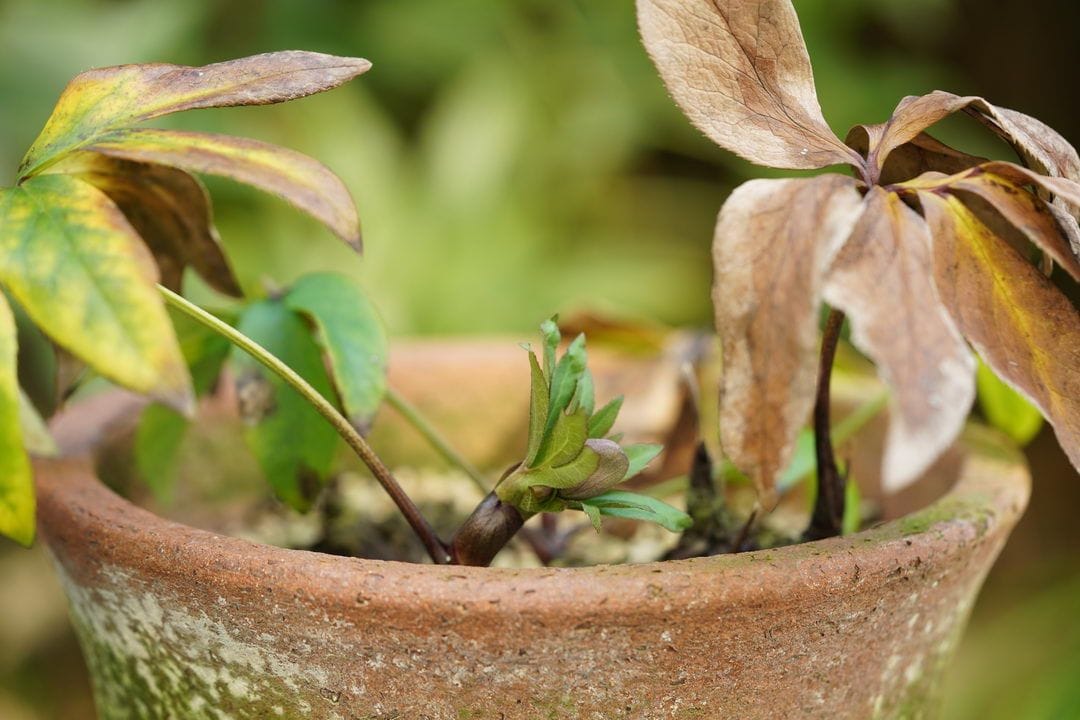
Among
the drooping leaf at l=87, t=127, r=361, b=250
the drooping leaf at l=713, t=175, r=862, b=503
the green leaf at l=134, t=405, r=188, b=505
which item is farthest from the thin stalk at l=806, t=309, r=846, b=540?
the green leaf at l=134, t=405, r=188, b=505

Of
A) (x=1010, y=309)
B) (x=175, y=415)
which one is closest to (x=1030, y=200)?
(x=1010, y=309)

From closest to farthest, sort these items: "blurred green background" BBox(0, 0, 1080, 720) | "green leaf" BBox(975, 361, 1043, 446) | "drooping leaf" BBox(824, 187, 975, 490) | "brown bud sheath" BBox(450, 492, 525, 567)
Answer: "drooping leaf" BBox(824, 187, 975, 490)
"brown bud sheath" BBox(450, 492, 525, 567)
"green leaf" BBox(975, 361, 1043, 446)
"blurred green background" BBox(0, 0, 1080, 720)

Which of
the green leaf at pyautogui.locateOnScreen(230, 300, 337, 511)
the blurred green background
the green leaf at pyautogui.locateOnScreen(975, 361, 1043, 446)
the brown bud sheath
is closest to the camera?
the brown bud sheath

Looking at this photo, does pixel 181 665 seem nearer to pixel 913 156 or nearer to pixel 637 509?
pixel 637 509

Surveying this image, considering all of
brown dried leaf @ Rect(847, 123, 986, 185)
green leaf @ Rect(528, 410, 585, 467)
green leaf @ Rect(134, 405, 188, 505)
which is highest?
brown dried leaf @ Rect(847, 123, 986, 185)

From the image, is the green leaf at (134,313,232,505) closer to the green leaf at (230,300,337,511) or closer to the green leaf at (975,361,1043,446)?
the green leaf at (230,300,337,511)

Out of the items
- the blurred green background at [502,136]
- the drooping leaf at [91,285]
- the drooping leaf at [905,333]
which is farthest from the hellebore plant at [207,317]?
the blurred green background at [502,136]
